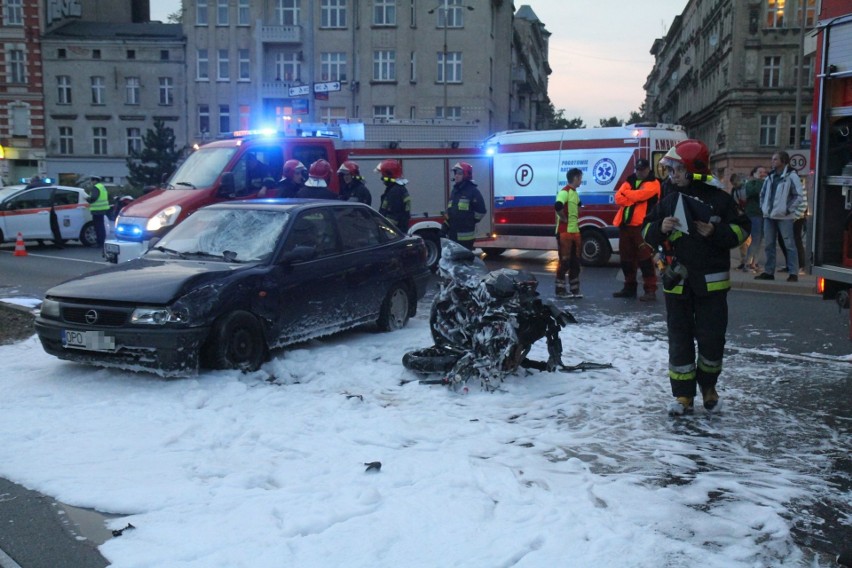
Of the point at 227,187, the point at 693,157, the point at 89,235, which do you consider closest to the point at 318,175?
the point at 227,187

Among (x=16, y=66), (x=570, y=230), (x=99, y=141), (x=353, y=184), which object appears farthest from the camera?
(x=99, y=141)

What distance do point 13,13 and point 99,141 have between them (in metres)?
9.85

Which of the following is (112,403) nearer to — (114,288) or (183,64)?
(114,288)

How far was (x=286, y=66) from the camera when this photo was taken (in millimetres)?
55312

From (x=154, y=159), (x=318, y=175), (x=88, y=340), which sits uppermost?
(x=154, y=159)

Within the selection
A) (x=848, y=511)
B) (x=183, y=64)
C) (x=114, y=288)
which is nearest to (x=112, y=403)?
(x=114, y=288)

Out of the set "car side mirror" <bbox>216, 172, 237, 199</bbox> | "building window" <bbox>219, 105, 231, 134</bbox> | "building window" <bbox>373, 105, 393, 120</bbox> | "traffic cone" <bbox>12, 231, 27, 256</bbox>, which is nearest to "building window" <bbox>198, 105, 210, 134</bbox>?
"building window" <bbox>219, 105, 231, 134</bbox>

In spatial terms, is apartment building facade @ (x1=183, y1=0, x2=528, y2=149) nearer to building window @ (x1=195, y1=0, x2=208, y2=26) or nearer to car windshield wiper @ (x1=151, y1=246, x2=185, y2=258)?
building window @ (x1=195, y1=0, x2=208, y2=26)

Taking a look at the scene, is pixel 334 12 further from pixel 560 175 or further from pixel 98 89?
pixel 560 175

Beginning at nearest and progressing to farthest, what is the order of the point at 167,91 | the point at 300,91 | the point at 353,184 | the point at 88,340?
the point at 88,340 → the point at 353,184 → the point at 300,91 → the point at 167,91

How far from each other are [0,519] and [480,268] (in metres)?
4.31

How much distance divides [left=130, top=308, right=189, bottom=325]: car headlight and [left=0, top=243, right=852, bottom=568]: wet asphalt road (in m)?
1.99

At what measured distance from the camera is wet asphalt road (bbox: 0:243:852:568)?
4008mm

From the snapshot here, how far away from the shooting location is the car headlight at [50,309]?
22.6 feet
